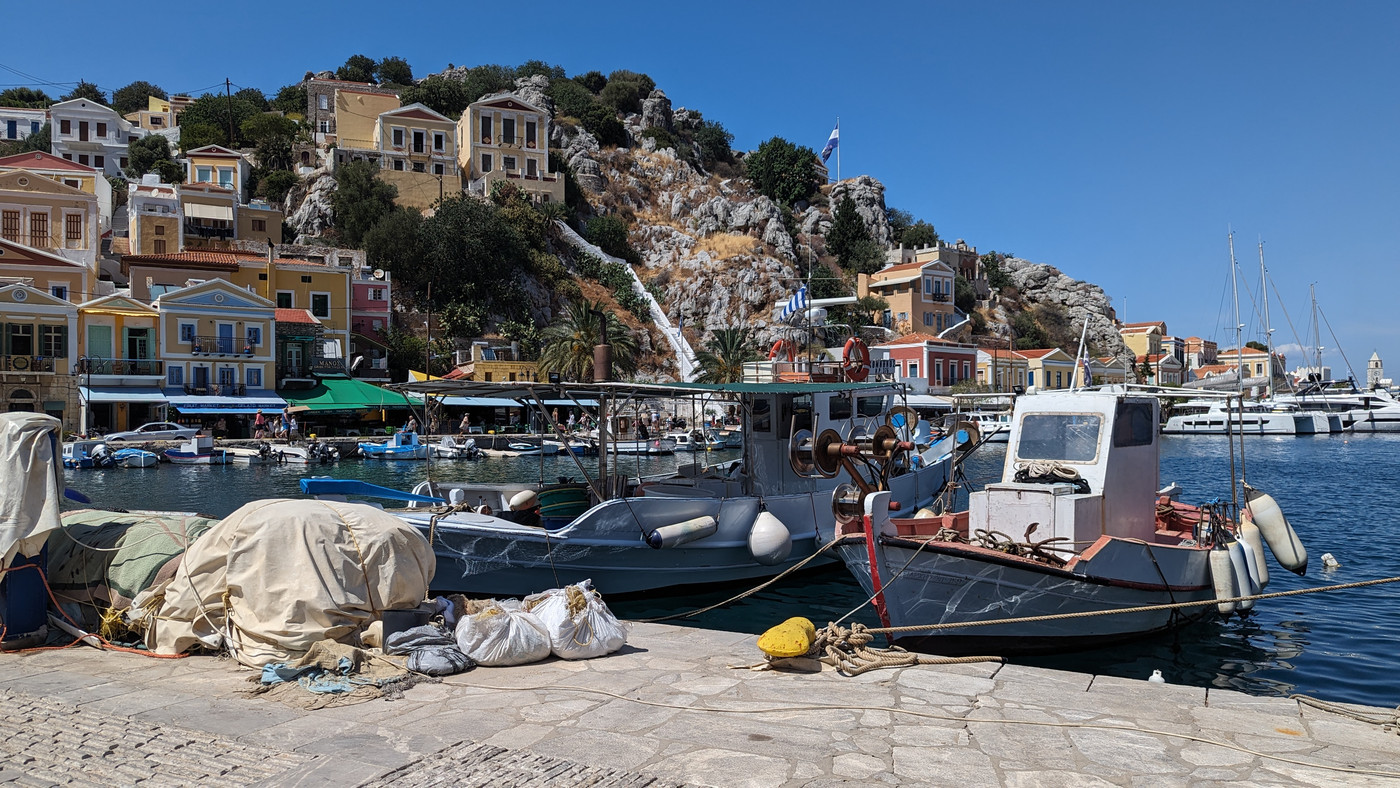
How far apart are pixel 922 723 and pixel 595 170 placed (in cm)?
7616

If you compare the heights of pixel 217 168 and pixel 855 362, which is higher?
pixel 217 168

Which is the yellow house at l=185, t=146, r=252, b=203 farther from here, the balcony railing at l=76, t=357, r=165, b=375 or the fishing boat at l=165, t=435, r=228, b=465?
the fishing boat at l=165, t=435, r=228, b=465

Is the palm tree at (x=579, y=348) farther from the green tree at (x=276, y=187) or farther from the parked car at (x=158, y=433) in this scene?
the green tree at (x=276, y=187)

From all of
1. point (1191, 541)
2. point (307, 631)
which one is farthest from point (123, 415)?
point (1191, 541)

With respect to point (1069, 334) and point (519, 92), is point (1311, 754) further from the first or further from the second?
point (1069, 334)

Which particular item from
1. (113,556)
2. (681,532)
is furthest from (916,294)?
(113,556)

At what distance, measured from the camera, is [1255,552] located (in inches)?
457

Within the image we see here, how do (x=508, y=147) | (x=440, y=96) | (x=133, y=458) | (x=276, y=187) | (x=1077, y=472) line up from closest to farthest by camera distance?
1. (x=1077, y=472)
2. (x=133, y=458)
3. (x=276, y=187)
4. (x=508, y=147)
5. (x=440, y=96)

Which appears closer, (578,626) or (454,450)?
(578,626)

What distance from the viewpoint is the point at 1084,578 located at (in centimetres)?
959

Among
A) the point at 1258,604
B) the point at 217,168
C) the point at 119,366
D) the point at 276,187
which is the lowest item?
the point at 1258,604

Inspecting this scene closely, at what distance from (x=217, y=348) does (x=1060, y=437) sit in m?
45.2

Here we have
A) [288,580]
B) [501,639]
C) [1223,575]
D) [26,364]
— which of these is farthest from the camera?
[26,364]

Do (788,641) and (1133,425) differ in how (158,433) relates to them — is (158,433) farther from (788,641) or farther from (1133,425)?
(1133,425)
